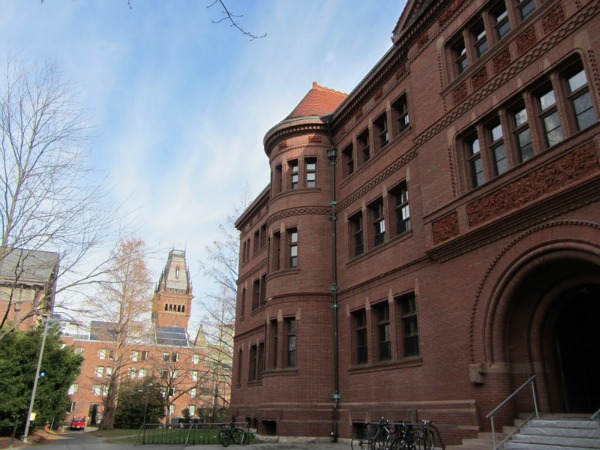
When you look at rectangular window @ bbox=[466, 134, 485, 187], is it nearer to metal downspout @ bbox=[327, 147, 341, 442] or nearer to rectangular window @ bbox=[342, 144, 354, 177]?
rectangular window @ bbox=[342, 144, 354, 177]

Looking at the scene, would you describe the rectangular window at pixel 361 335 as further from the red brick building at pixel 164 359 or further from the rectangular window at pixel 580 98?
the red brick building at pixel 164 359

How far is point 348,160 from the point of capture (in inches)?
783

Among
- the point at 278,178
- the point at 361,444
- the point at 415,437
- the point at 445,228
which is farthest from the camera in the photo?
the point at 278,178

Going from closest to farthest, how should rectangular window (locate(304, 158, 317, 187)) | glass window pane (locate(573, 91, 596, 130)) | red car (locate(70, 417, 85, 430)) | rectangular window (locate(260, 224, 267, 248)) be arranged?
glass window pane (locate(573, 91, 596, 130)), rectangular window (locate(304, 158, 317, 187)), rectangular window (locate(260, 224, 267, 248)), red car (locate(70, 417, 85, 430))

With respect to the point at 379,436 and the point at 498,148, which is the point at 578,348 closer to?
the point at 498,148

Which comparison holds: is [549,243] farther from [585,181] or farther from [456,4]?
[456,4]

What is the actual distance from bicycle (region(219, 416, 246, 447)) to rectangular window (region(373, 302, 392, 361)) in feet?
18.4

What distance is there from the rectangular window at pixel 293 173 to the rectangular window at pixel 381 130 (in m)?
4.48

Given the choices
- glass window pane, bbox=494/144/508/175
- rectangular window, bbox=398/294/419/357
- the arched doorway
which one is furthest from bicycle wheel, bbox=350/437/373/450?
glass window pane, bbox=494/144/508/175

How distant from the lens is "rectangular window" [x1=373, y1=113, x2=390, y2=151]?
57.2 feet

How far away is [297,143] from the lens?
21094mm

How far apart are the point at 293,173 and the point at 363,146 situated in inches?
145

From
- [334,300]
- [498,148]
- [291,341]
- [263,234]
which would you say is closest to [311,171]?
→ [334,300]

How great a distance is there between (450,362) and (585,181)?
17.7ft
